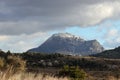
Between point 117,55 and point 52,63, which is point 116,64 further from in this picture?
point 117,55

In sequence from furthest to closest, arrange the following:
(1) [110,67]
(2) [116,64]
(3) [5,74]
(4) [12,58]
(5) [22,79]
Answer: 1. (2) [116,64]
2. (1) [110,67]
3. (4) [12,58]
4. (5) [22,79]
5. (3) [5,74]

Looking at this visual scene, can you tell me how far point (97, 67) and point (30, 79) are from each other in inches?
4195

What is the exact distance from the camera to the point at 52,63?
127 m

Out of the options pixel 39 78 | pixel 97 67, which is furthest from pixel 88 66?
pixel 39 78

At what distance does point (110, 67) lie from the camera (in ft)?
385

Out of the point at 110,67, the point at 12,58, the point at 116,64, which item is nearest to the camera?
the point at 12,58

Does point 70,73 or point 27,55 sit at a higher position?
point 27,55

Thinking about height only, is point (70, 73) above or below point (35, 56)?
below

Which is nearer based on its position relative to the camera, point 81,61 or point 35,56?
point 81,61

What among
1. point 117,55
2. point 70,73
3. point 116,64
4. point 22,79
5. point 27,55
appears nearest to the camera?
point 22,79

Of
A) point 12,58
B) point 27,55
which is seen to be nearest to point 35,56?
point 27,55

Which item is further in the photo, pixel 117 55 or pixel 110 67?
pixel 117 55

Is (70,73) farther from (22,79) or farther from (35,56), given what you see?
(35,56)

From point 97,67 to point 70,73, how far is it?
272ft
